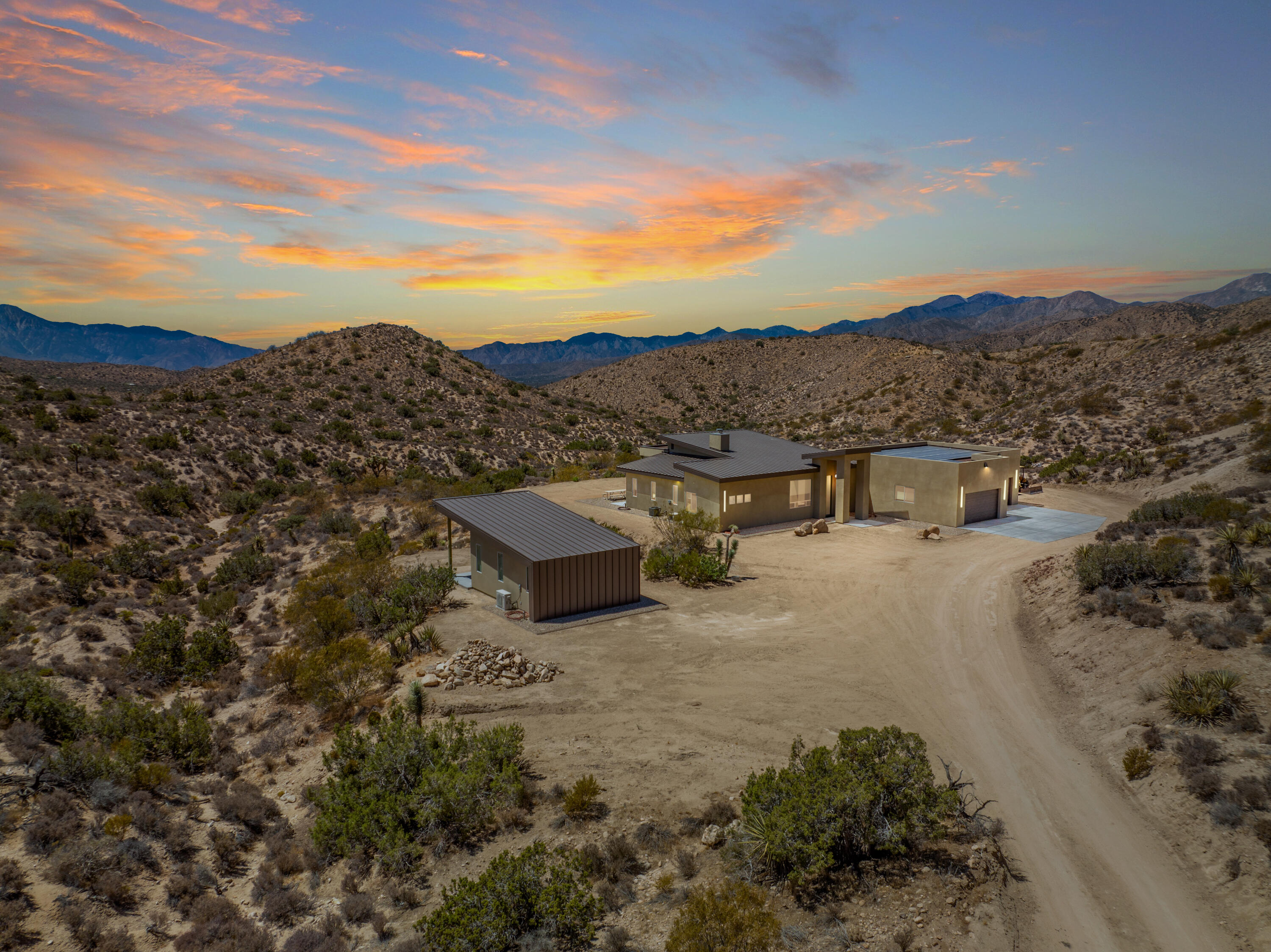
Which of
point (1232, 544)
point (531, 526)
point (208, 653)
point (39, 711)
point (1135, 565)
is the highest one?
point (1232, 544)

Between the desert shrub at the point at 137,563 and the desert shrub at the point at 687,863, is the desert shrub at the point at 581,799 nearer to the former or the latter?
the desert shrub at the point at 687,863

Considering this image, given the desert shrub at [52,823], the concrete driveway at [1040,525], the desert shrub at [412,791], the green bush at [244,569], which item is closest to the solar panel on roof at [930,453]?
the concrete driveway at [1040,525]

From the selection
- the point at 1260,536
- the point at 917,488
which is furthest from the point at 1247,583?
the point at 917,488

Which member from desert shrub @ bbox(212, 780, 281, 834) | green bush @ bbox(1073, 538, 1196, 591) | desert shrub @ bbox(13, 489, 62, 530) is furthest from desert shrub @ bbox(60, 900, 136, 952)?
desert shrub @ bbox(13, 489, 62, 530)

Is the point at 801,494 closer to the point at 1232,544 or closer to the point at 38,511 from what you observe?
the point at 1232,544

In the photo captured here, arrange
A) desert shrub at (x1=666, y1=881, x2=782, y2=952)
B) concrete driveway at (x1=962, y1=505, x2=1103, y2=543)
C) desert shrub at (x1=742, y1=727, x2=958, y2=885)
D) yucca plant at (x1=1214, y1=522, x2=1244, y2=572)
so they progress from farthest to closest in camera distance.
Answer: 1. concrete driveway at (x1=962, y1=505, x2=1103, y2=543)
2. yucca plant at (x1=1214, y1=522, x2=1244, y2=572)
3. desert shrub at (x1=742, y1=727, x2=958, y2=885)
4. desert shrub at (x1=666, y1=881, x2=782, y2=952)

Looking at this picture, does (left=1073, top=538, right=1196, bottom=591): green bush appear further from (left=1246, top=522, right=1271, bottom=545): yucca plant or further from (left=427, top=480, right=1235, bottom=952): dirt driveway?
(left=427, top=480, right=1235, bottom=952): dirt driveway

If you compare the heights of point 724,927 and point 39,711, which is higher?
point 39,711
